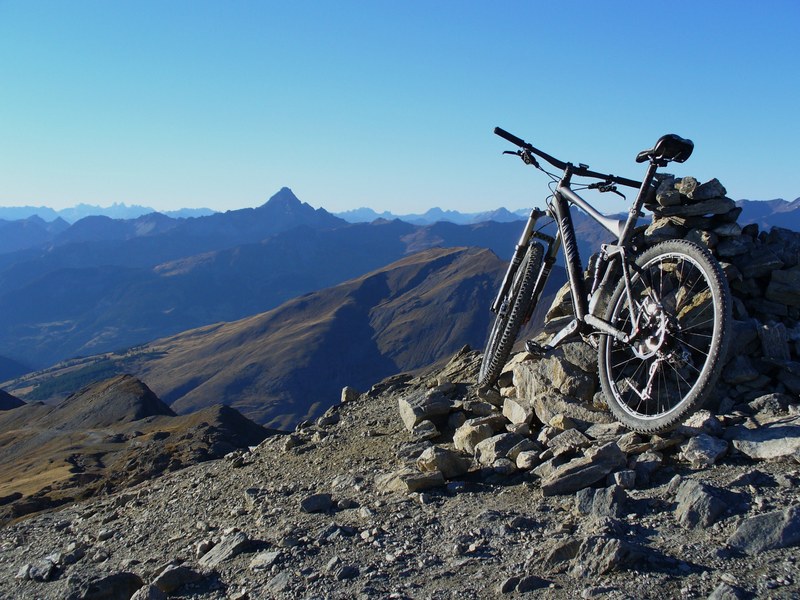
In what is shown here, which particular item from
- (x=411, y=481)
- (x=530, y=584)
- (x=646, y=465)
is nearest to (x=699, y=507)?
(x=646, y=465)


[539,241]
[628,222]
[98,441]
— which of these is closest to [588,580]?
[628,222]

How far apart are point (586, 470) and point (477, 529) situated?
1.41 meters

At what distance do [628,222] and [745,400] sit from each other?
278cm

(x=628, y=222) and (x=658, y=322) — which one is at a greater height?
(x=628, y=222)

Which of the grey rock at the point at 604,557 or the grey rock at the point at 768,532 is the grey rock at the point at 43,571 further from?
the grey rock at the point at 768,532

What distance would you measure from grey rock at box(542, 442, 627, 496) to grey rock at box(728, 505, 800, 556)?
176 cm

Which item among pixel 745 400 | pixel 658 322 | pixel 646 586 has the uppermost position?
pixel 658 322

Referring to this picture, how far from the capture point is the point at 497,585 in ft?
19.3

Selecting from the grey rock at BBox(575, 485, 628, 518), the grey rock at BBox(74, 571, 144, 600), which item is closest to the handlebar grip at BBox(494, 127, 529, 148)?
the grey rock at BBox(575, 485, 628, 518)

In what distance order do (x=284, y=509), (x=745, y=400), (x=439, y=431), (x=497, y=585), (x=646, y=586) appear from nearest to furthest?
1. (x=646, y=586)
2. (x=497, y=585)
3. (x=745, y=400)
4. (x=284, y=509)
5. (x=439, y=431)

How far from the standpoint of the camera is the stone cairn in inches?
297

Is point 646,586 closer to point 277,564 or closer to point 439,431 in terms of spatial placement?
point 277,564

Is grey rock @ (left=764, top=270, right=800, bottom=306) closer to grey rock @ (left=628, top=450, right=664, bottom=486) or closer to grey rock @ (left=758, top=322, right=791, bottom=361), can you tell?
grey rock @ (left=758, top=322, right=791, bottom=361)

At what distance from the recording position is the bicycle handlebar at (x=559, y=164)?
9.84 m
